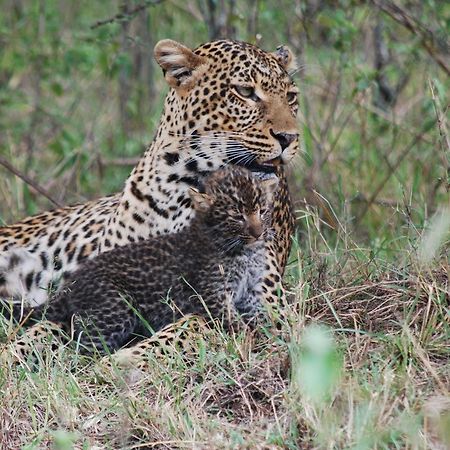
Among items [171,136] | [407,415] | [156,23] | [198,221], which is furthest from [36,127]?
[407,415]

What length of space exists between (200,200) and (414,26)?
10.7 feet

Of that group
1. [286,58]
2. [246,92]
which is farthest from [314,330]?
[286,58]

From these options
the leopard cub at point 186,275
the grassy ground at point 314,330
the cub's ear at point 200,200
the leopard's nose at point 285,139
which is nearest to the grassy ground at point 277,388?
the grassy ground at point 314,330

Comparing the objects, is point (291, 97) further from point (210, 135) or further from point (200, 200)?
point (200, 200)

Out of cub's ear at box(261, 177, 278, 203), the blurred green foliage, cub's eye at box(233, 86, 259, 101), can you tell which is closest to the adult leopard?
cub's eye at box(233, 86, 259, 101)

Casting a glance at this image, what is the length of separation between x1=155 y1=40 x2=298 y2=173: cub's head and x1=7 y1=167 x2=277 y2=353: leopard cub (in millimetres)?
331

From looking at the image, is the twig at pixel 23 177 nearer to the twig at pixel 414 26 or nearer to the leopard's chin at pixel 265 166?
the leopard's chin at pixel 265 166

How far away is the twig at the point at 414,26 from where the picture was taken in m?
8.88

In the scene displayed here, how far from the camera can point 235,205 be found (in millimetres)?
6469

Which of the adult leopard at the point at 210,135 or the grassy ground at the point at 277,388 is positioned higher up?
the adult leopard at the point at 210,135

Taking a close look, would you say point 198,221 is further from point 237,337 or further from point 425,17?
point 425,17

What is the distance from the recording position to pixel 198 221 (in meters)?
6.64

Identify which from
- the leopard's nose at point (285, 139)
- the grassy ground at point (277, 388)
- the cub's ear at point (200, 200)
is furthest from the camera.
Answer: the leopard's nose at point (285, 139)

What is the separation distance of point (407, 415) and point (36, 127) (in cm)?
807
